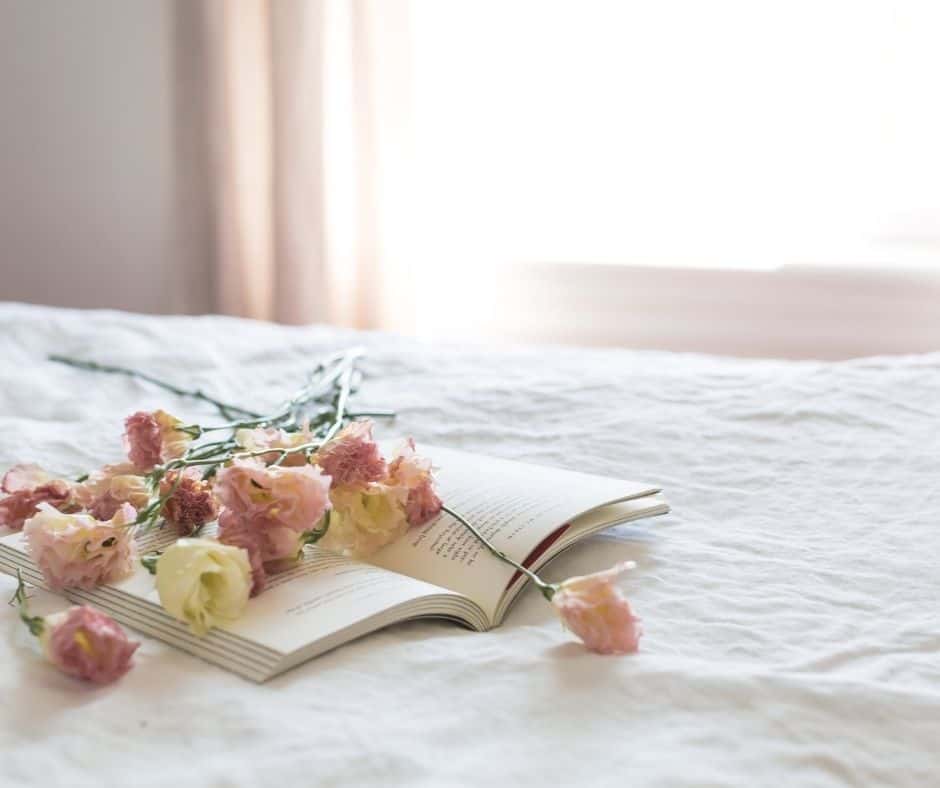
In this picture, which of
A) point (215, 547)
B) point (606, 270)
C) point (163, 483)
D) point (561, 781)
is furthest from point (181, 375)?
point (606, 270)

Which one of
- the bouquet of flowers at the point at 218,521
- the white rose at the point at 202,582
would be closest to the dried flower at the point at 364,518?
the bouquet of flowers at the point at 218,521

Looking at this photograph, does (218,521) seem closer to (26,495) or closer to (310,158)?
(26,495)

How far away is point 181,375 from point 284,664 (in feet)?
2.81

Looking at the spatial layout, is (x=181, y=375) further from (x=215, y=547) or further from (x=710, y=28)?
(x=710, y=28)

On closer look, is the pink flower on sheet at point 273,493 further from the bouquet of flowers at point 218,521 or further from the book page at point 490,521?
the book page at point 490,521

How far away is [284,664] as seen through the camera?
24.4 inches

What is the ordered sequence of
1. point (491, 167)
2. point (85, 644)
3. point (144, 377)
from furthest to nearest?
1. point (491, 167)
2. point (144, 377)
3. point (85, 644)

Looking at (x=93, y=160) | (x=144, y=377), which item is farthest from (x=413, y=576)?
(x=93, y=160)

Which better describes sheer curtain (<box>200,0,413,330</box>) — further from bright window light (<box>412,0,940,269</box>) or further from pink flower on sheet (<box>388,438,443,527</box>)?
pink flower on sheet (<box>388,438,443,527</box>)

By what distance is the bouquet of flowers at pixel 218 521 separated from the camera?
0.63 meters

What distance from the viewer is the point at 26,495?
82 cm

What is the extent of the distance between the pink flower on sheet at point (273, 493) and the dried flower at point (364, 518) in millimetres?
77

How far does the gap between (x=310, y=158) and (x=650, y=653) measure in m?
1.98

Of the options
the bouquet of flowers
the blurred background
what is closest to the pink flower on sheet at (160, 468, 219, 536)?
the bouquet of flowers
